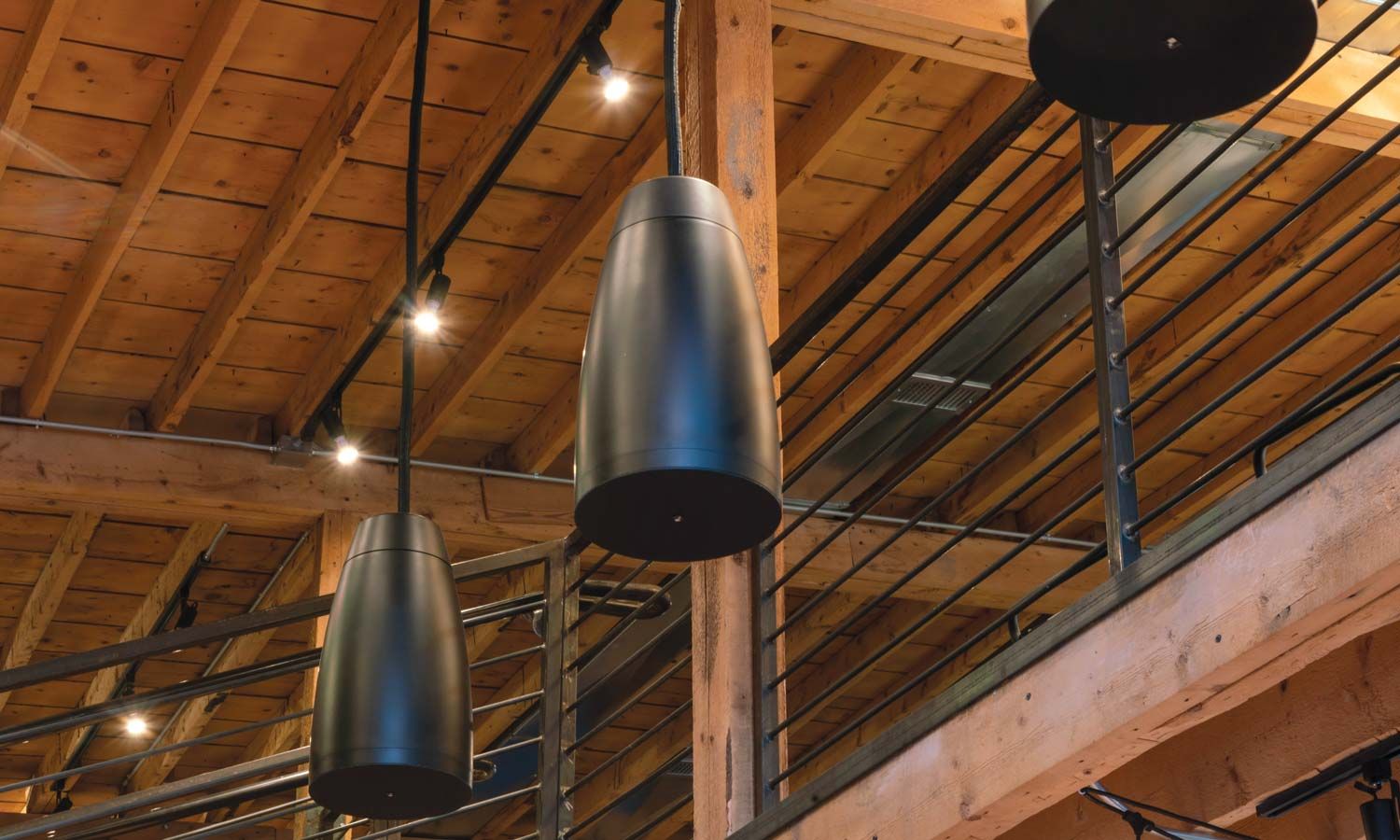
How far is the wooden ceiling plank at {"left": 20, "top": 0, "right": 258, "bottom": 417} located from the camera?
14.8 feet

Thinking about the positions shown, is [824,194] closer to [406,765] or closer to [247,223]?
[247,223]

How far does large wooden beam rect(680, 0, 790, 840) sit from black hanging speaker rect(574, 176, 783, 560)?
1.31m

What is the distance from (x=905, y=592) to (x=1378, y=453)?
5600 millimetres

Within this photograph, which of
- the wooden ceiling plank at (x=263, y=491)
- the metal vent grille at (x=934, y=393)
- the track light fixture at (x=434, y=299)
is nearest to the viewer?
the track light fixture at (x=434, y=299)

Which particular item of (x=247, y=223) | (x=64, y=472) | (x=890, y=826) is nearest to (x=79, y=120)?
(x=247, y=223)

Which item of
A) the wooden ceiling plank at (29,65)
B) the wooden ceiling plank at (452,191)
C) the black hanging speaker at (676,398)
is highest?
the wooden ceiling plank at (452,191)

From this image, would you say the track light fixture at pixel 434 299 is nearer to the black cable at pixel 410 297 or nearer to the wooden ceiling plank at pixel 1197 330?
the wooden ceiling plank at pixel 1197 330

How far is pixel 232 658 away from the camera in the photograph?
7.89m

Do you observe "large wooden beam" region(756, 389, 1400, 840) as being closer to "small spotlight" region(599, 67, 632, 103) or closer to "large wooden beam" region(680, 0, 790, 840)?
"large wooden beam" region(680, 0, 790, 840)

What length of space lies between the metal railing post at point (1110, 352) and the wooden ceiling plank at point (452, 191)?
7.00 feet

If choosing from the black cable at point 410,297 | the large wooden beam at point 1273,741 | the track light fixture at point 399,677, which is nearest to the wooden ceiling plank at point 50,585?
the track light fixture at point 399,677

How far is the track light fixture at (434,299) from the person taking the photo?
18.0 feet

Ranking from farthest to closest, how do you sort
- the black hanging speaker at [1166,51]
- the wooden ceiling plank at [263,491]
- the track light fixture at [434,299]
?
the wooden ceiling plank at [263,491] → the track light fixture at [434,299] → the black hanging speaker at [1166,51]

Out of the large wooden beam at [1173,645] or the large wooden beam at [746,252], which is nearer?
the large wooden beam at [1173,645]
